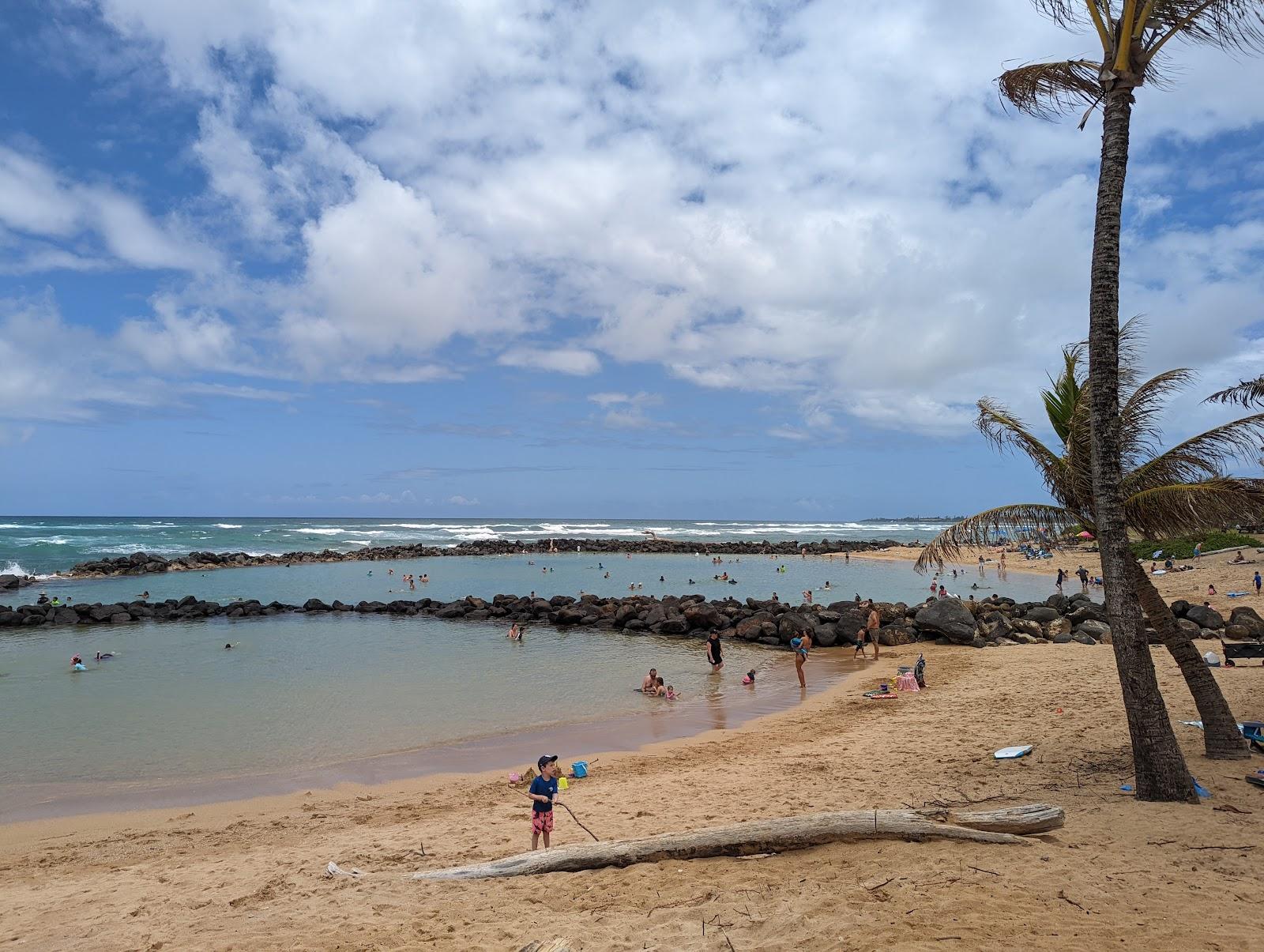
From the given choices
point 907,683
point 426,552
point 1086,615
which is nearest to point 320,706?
point 907,683

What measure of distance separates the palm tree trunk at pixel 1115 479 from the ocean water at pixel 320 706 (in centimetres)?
735

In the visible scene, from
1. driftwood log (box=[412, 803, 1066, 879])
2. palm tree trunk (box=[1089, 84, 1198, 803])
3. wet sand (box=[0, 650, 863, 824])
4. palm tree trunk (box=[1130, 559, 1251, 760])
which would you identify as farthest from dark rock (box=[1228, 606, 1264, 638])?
driftwood log (box=[412, 803, 1066, 879])

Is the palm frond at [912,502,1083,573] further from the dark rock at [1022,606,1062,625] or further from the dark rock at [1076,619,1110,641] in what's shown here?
the dark rock at [1022,606,1062,625]

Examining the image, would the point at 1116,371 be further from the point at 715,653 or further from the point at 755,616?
the point at 755,616

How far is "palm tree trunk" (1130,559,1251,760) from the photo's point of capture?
24.5 feet

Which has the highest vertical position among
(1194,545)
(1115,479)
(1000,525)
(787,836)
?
(1115,479)

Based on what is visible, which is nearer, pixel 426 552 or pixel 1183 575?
pixel 1183 575

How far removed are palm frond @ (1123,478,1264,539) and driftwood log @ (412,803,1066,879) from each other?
3.22m

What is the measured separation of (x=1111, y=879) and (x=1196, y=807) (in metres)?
2.25

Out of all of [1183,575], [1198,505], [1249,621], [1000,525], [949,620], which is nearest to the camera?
[1198,505]

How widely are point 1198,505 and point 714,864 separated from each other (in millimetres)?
5838

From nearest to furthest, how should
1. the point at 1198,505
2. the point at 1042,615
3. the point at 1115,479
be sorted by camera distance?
1. the point at 1115,479
2. the point at 1198,505
3. the point at 1042,615

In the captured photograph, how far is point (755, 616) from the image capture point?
23.6 meters

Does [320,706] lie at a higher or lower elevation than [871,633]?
lower
